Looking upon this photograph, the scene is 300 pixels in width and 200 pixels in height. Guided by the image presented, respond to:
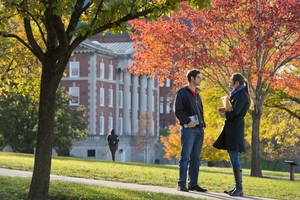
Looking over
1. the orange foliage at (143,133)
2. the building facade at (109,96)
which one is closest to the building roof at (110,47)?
the building facade at (109,96)

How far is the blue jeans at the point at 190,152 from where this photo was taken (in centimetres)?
1411

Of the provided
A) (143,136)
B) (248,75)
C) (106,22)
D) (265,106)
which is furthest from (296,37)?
(143,136)

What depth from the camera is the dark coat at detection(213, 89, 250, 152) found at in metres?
14.1

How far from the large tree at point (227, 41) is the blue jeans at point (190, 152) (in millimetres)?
11338

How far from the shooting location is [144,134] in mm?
101562

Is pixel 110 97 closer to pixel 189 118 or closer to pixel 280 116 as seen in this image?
pixel 280 116

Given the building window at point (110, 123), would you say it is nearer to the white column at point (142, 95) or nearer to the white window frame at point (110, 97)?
the white window frame at point (110, 97)

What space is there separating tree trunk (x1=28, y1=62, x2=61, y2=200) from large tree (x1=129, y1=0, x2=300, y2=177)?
554 inches

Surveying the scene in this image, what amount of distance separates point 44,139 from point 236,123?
13.1 ft

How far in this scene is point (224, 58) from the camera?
1064 inches

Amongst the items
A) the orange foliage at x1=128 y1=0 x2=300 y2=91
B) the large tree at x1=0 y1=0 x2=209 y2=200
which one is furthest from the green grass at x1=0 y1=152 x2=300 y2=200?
the orange foliage at x1=128 y1=0 x2=300 y2=91

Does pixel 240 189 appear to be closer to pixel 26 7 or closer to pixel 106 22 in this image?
pixel 106 22

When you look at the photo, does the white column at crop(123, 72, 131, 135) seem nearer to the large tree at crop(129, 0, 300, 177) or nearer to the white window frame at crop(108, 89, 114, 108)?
the white window frame at crop(108, 89, 114, 108)

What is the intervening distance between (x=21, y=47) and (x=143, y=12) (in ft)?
63.0
